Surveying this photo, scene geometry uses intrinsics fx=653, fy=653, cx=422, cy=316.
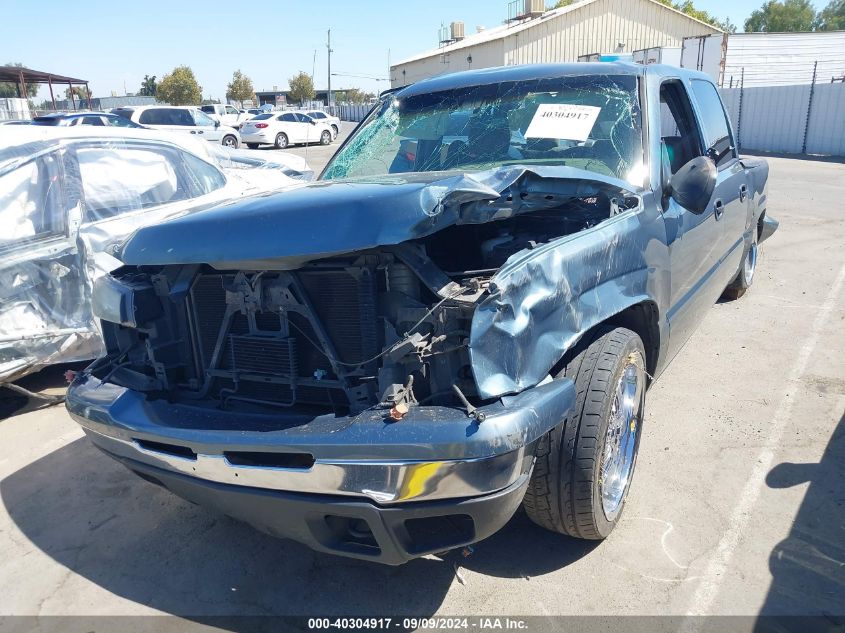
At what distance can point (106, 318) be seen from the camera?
2.89 m

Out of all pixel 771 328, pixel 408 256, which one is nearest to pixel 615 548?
pixel 408 256

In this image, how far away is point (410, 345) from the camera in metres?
2.16

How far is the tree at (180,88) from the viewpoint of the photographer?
2394 inches

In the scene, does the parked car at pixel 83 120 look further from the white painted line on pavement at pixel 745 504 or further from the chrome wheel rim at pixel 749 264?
the white painted line on pavement at pixel 745 504

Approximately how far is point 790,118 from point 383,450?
22.5 m

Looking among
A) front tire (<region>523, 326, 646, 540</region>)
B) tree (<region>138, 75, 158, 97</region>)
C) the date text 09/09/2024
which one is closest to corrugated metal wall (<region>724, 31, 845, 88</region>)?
front tire (<region>523, 326, 646, 540</region>)

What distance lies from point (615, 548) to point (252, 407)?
1.64m

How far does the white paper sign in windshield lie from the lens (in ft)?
11.1

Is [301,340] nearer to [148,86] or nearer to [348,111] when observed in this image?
[348,111]

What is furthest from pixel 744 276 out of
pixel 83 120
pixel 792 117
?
pixel 792 117

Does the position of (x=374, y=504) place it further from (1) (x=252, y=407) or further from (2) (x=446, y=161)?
(2) (x=446, y=161)

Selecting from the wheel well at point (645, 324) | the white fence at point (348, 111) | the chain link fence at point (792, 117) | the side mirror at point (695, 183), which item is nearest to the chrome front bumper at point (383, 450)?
the wheel well at point (645, 324)

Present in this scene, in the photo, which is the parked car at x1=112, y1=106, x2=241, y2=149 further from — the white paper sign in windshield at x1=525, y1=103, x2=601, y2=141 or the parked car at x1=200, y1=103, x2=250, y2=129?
the white paper sign in windshield at x1=525, y1=103, x2=601, y2=141

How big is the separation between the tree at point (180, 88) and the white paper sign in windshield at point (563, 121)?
6412 centimetres
